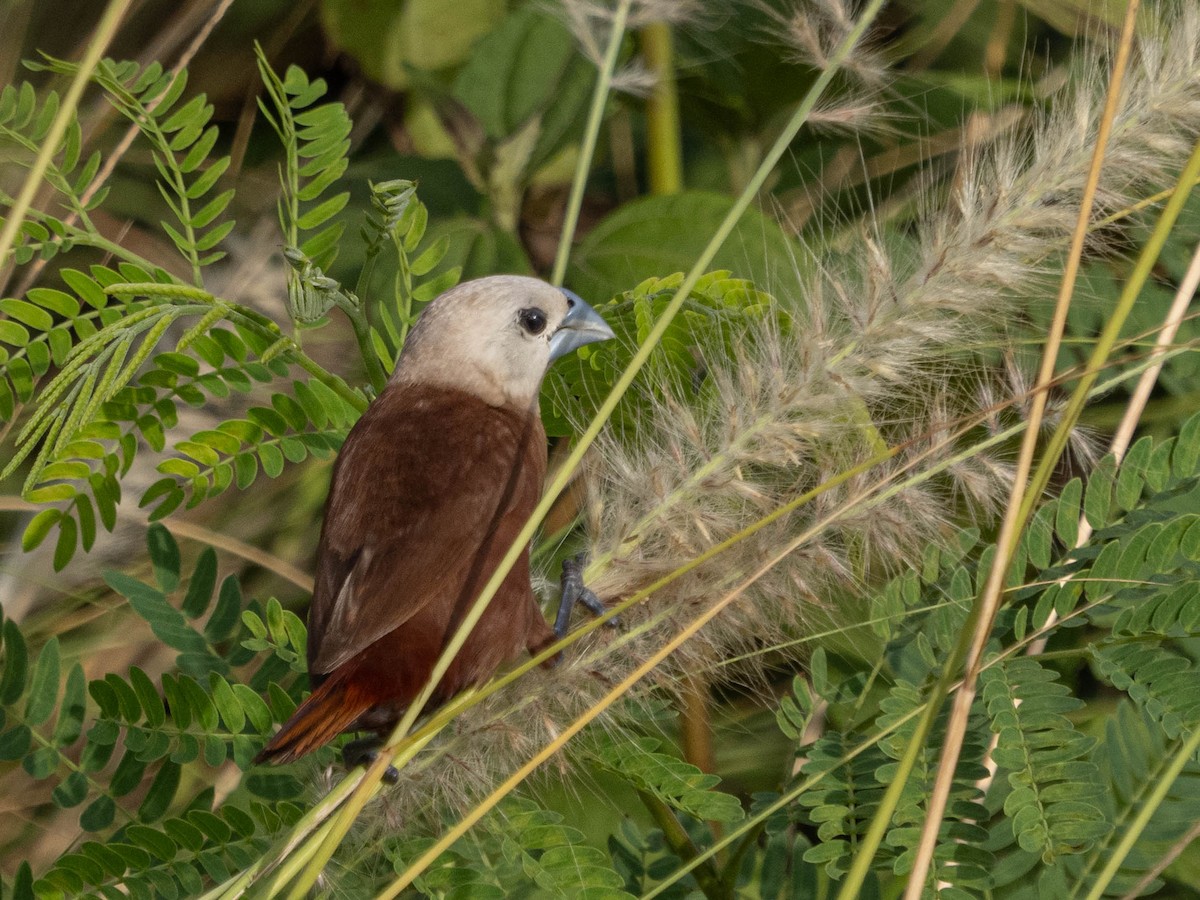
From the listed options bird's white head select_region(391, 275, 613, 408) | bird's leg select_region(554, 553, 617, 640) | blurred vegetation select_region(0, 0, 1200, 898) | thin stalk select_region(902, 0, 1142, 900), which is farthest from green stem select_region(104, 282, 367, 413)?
thin stalk select_region(902, 0, 1142, 900)

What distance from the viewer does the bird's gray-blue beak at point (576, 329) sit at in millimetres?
2215

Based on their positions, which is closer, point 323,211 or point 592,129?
point 592,129

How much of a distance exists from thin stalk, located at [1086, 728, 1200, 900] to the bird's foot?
96cm

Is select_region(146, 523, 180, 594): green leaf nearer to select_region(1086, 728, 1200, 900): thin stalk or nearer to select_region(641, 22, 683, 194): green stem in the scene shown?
select_region(1086, 728, 1200, 900): thin stalk

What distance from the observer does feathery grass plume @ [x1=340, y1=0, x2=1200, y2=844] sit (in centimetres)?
175

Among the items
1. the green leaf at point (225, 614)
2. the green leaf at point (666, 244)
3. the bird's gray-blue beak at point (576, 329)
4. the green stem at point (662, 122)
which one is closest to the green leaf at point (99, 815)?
the green leaf at point (225, 614)

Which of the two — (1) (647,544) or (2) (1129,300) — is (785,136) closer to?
(2) (1129,300)

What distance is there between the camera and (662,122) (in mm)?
3102

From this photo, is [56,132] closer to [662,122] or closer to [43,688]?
[43,688]

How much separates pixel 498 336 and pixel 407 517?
20.8 inches

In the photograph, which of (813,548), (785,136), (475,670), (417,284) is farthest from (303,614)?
(785,136)

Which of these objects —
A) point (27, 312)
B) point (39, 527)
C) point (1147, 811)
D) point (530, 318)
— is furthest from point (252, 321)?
point (1147, 811)

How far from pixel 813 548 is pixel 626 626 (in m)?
0.31

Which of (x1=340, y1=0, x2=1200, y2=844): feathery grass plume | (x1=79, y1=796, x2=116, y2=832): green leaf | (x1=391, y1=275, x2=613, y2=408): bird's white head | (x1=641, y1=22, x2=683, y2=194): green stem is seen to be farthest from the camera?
(x1=641, y1=22, x2=683, y2=194): green stem
